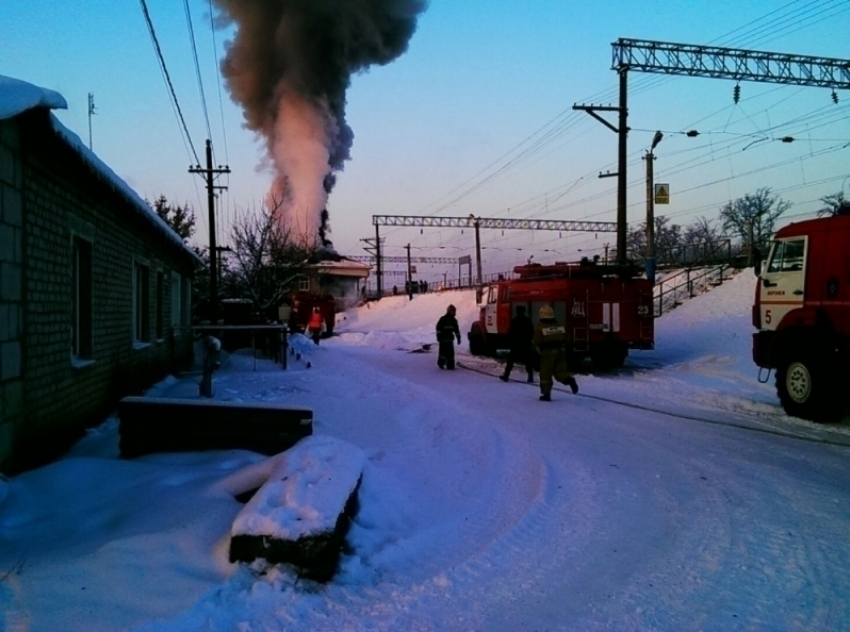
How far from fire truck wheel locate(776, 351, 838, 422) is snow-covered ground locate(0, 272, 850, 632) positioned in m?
0.50

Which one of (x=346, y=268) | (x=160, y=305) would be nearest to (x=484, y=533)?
(x=160, y=305)

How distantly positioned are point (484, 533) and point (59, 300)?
17.1 ft

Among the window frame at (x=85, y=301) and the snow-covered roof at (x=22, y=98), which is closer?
the snow-covered roof at (x=22, y=98)

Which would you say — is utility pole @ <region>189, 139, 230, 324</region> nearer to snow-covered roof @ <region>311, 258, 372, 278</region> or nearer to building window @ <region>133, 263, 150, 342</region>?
building window @ <region>133, 263, 150, 342</region>

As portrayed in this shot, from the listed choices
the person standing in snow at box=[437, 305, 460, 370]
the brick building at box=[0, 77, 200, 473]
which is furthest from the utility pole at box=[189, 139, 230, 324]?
the brick building at box=[0, 77, 200, 473]

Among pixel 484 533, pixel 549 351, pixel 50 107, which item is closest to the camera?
pixel 484 533

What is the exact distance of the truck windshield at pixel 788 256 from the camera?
11.1 m

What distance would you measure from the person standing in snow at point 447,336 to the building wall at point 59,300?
848cm

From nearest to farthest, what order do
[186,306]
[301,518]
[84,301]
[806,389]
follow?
[301,518]
[84,301]
[806,389]
[186,306]

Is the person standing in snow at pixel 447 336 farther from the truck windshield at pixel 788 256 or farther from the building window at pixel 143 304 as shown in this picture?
the truck windshield at pixel 788 256

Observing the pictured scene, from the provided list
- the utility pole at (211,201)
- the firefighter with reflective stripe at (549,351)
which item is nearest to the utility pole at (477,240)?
the utility pole at (211,201)

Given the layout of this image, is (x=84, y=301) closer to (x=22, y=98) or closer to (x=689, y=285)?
(x=22, y=98)

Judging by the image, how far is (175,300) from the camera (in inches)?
782

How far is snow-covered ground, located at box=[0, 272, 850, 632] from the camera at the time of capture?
393 centimetres
